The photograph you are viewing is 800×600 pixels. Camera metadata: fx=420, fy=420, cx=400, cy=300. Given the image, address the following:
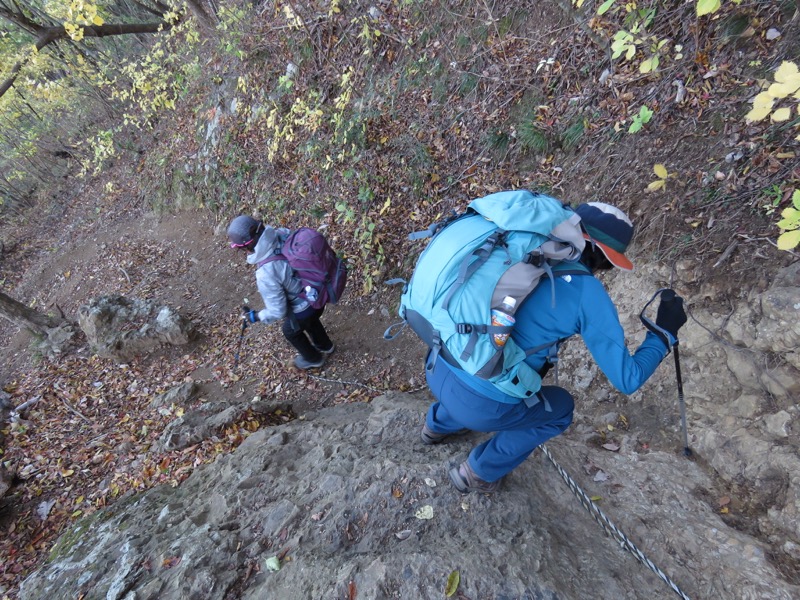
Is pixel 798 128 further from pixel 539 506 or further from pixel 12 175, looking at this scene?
pixel 12 175

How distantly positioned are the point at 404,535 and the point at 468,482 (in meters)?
0.56

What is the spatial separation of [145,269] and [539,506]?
383 inches

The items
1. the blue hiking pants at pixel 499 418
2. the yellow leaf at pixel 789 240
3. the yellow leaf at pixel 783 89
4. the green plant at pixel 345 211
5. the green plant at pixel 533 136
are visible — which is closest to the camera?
the yellow leaf at pixel 783 89

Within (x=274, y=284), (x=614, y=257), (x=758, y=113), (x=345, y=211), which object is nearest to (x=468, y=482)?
(x=614, y=257)

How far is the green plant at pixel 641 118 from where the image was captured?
3839 millimetres

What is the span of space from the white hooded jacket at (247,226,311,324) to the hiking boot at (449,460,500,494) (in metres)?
2.67

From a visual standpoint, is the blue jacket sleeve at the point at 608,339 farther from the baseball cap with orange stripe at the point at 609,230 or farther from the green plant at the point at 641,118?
the green plant at the point at 641,118

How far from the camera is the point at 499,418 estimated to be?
8.51ft

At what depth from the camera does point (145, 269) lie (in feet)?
31.5

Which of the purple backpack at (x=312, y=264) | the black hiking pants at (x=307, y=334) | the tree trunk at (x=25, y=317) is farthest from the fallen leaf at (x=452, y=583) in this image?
the tree trunk at (x=25, y=317)

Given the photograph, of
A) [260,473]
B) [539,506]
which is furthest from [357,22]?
[539,506]

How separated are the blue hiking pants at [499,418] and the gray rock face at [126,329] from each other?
5.79 meters

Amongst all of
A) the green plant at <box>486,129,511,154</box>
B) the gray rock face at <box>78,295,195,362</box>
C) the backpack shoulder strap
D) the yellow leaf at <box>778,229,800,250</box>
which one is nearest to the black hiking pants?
the backpack shoulder strap

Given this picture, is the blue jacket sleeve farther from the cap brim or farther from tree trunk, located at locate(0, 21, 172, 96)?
tree trunk, located at locate(0, 21, 172, 96)
